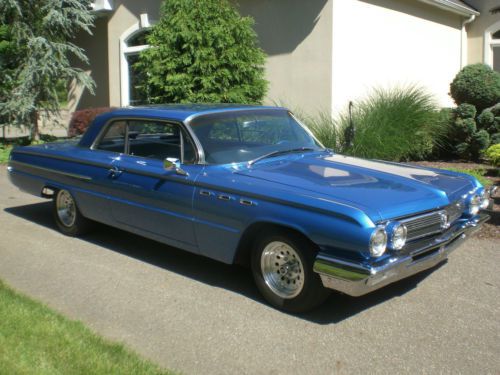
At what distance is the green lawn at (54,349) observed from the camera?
3.59 metres

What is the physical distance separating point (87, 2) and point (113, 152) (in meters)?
10.0

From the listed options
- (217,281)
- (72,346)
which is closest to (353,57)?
(217,281)

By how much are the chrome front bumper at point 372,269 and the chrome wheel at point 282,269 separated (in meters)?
0.33

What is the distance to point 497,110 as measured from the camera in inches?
472

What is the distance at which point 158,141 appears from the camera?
18.9 ft

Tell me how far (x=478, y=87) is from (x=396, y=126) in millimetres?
2499

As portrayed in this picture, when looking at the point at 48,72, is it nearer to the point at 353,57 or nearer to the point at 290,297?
the point at 353,57

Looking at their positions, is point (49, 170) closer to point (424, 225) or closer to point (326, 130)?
point (424, 225)

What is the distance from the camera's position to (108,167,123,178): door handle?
5.88m

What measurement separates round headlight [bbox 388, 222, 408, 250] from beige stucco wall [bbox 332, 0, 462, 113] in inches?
293

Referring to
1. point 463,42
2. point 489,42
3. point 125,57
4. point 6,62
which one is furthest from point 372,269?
point 489,42

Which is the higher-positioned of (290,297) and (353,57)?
(353,57)

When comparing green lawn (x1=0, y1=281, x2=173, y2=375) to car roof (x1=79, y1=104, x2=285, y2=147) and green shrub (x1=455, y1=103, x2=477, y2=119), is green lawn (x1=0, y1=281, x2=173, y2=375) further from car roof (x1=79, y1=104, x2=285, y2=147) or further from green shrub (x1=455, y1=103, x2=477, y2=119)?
green shrub (x1=455, y1=103, x2=477, y2=119)

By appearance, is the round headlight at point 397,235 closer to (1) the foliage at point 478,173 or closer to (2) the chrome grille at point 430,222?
(2) the chrome grille at point 430,222
